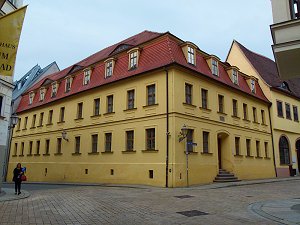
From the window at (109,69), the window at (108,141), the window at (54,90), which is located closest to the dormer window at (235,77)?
the window at (109,69)

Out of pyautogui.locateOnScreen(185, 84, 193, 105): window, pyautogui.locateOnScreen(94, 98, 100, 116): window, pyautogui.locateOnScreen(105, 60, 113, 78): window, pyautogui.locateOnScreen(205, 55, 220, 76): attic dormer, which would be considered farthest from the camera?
pyautogui.locateOnScreen(94, 98, 100, 116): window

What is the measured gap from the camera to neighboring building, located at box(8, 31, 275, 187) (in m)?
20.0

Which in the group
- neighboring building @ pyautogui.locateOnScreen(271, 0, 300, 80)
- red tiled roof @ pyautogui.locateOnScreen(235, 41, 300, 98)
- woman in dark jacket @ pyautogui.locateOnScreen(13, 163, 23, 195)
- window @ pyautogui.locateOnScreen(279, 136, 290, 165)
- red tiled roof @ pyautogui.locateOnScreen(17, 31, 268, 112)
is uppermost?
red tiled roof @ pyautogui.locateOnScreen(235, 41, 300, 98)

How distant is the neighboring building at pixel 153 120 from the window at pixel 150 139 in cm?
9

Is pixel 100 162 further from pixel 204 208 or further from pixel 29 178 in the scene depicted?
pixel 204 208

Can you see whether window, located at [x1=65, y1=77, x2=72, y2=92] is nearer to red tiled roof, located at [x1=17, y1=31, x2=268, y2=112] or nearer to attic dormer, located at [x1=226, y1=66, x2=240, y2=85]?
red tiled roof, located at [x1=17, y1=31, x2=268, y2=112]

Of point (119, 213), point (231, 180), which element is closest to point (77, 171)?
point (231, 180)

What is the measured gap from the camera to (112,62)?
977 inches

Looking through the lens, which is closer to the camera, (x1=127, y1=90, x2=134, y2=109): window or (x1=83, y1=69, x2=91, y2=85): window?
(x1=127, y1=90, x2=134, y2=109): window

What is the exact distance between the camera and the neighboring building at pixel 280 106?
31.2 meters

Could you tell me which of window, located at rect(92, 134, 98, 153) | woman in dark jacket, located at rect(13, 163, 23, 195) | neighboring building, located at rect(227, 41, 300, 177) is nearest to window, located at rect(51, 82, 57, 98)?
window, located at rect(92, 134, 98, 153)

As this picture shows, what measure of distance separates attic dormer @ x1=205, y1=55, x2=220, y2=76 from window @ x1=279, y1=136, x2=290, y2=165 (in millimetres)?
12985

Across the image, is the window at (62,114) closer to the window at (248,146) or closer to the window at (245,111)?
the window at (245,111)

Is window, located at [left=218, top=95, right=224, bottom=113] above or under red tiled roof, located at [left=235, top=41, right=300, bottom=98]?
under
